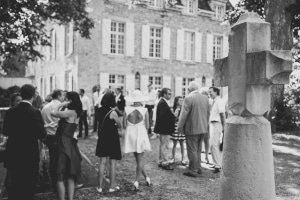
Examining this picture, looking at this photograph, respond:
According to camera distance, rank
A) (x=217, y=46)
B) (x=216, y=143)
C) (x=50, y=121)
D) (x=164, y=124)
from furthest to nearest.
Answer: (x=217, y=46) < (x=164, y=124) < (x=216, y=143) < (x=50, y=121)

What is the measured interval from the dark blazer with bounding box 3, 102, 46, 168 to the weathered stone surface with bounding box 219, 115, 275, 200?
2921 mm

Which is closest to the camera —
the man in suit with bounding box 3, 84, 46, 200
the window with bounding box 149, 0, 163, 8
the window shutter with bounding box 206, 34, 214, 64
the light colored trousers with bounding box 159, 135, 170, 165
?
the man in suit with bounding box 3, 84, 46, 200

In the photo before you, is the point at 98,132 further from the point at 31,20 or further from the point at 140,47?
the point at 140,47

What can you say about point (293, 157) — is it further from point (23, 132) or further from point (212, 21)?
point (212, 21)

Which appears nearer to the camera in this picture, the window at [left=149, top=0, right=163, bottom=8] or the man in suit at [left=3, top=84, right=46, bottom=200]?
the man in suit at [left=3, top=84, right=46, bottom=200]

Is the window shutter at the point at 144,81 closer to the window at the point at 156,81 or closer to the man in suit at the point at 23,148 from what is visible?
the window at the point at 156,81

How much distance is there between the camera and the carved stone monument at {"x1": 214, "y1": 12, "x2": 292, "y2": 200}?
2148 millimetres

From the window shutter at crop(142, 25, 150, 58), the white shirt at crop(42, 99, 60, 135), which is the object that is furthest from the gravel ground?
the window shutter at crop(142, 25, 150, 58)

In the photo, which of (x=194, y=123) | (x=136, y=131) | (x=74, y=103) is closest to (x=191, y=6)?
(x=194, y=123)

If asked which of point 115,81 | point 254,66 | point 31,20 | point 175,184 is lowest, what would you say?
point 175,184

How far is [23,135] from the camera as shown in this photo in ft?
13.6

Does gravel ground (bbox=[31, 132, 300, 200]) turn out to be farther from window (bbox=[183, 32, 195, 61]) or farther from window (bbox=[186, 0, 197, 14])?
window (bbox=[186, 0, 197, 14])

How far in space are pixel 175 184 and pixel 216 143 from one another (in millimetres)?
1553

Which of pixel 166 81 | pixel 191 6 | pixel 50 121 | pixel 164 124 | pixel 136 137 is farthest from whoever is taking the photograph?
pixel 191 6
